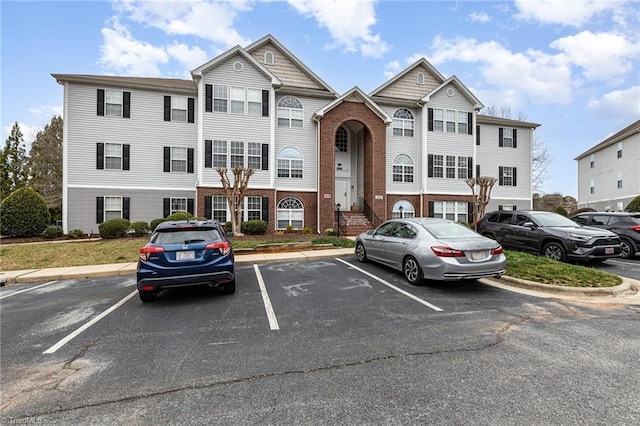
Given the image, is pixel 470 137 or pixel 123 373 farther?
pixel 470 137

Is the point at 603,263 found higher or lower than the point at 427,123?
lower

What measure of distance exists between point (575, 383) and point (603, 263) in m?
9.21

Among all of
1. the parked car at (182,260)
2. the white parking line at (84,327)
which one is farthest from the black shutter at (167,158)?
the parked car at (182,260)

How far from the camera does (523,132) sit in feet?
77.5

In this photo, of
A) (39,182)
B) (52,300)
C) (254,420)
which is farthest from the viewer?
(39,182)

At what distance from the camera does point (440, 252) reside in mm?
6430

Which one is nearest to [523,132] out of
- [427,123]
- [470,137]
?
[470,137]

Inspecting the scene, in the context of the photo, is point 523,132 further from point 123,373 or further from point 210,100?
point 123,373

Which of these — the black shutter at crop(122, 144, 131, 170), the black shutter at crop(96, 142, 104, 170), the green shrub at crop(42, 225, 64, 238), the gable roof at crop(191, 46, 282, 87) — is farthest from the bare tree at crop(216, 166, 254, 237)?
the green shrub at crop(42, 225, 64, 238)

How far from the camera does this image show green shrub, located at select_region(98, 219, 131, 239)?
1466cm

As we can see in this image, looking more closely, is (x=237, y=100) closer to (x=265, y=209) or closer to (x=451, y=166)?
(x=265, y=209)

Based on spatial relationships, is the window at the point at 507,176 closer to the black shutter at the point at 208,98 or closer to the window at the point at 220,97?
the window at the point at 220,97

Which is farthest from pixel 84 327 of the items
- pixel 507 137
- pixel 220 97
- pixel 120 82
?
pixel 507 137

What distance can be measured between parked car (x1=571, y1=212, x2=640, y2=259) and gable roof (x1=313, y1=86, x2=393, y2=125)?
469 inches
